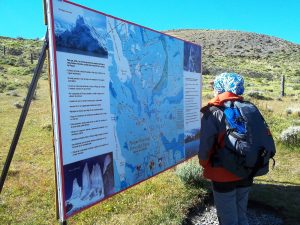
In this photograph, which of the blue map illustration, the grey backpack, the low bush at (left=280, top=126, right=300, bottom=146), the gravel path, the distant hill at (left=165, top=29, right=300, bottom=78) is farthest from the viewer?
the distant hill at (left=165, top=29, right=300, bottom=78)

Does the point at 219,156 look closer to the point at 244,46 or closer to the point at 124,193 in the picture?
the point at 124,193

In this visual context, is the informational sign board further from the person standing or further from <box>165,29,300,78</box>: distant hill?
<box>165,29,300,78</box>: distant hill

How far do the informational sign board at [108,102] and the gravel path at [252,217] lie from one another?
89 centimetres

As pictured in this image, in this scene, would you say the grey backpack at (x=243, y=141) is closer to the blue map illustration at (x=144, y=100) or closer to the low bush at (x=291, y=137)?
the blue map illustration at (x=144, y=100)

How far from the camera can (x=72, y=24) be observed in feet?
13.4

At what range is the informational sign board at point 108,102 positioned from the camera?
3916 millimetres

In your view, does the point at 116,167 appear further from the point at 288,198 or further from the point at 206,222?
the point at 288,198

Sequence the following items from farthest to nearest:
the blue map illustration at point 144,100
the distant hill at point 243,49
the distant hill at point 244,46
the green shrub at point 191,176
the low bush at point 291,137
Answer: the distant hill at point 244,46 < the distant hill at point 243,49 < the low bush at point 291,137 < the green shrub at point 191,176 < the blue map illustration at point 144,100

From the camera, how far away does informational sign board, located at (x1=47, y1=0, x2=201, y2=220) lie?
392cm

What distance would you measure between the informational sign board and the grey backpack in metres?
1.37

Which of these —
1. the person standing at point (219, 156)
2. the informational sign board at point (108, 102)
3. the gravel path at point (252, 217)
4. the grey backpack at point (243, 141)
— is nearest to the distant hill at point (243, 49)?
the informational sign board at point (108, 102)

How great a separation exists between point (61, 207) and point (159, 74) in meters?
2.75

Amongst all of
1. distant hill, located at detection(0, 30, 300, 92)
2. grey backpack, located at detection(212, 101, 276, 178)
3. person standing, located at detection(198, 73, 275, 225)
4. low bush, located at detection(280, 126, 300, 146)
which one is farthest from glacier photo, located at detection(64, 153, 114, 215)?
distant hill, located at detection(0, 30, 300, 92)

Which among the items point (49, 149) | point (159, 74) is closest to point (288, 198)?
point (159, 74)
